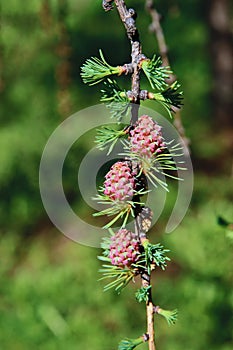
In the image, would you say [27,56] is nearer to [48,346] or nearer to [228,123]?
[228,123]

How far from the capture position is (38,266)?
3.15m

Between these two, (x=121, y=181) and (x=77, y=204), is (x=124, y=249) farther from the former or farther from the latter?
(x=77, y=204)

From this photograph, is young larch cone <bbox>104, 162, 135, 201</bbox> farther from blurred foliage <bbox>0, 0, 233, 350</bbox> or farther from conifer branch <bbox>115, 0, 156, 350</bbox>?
blurred foliage <bbox>0, 0, 233, 350</bbox>

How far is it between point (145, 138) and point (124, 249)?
116mm

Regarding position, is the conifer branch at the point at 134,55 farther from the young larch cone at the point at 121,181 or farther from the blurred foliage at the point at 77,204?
the blurred foliage at the point at 77,204

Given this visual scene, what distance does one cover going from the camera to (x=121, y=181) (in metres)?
0.60

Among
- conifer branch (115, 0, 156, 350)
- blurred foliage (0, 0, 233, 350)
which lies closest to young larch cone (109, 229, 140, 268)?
conifer branch (115, 0, 156, 350)

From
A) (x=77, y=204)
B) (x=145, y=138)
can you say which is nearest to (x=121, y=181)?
(x=145, y=138)

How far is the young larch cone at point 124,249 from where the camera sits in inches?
24.4

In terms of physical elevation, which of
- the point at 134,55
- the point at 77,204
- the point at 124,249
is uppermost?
the point at 77,204

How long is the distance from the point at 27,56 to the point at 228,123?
1471mm

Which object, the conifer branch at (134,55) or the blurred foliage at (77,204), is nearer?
the conifer branch at (134,55)

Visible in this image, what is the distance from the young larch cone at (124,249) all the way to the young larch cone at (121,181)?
4 centimetres

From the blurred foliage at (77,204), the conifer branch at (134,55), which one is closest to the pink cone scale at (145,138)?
the conifer branch at (134,55)
